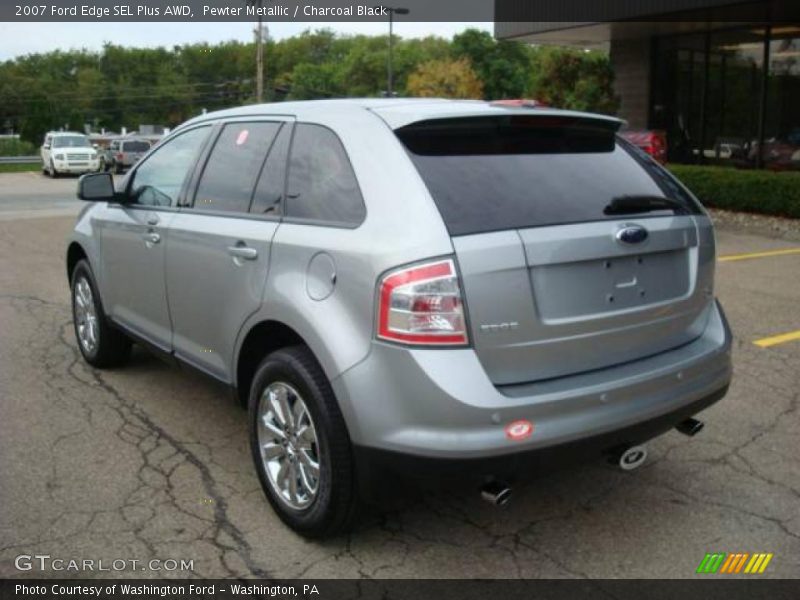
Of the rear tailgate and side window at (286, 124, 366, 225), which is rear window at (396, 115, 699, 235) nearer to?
the rear tailgate

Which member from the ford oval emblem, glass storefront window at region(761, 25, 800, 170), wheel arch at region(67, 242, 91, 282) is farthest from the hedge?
wheel arch at region(67, 242, 91, 282)

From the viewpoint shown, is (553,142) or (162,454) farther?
(162,454)

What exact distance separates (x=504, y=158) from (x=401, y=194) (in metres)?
0.51

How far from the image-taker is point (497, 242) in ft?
9.33

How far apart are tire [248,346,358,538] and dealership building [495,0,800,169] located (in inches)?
553

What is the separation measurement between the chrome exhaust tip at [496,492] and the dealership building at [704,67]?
46.5 feet

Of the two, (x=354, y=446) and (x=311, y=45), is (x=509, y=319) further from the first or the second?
(x=311, y=45)

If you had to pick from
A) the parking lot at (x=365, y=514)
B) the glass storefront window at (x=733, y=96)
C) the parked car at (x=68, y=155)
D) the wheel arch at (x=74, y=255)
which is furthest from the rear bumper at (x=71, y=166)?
the parking lot at (x=365, y=514)

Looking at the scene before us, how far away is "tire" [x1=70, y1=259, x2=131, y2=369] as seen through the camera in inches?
209

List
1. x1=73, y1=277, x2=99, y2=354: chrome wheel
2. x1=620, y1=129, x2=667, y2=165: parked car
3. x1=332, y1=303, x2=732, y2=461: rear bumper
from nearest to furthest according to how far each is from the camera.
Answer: x1=332, y1=303, x2=732, y2=461: rear bumper < x1=73, y1=277, x2=99, y2=354: chrome wheel < x1=620, y1=129, x2=667, y2=165: parked car

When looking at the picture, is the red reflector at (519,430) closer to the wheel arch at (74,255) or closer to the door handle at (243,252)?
the door handle at (243,252)

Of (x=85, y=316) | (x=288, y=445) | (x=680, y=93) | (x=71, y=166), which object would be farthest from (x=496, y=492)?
(x=71, y=166)

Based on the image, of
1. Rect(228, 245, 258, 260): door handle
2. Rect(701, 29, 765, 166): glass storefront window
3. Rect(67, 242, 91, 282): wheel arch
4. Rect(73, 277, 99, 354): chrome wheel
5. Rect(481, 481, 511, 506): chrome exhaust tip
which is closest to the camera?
Rect(481, 481, 511, 506): chrome exhaust tip

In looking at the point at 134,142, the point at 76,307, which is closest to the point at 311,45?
the point at 134,142
